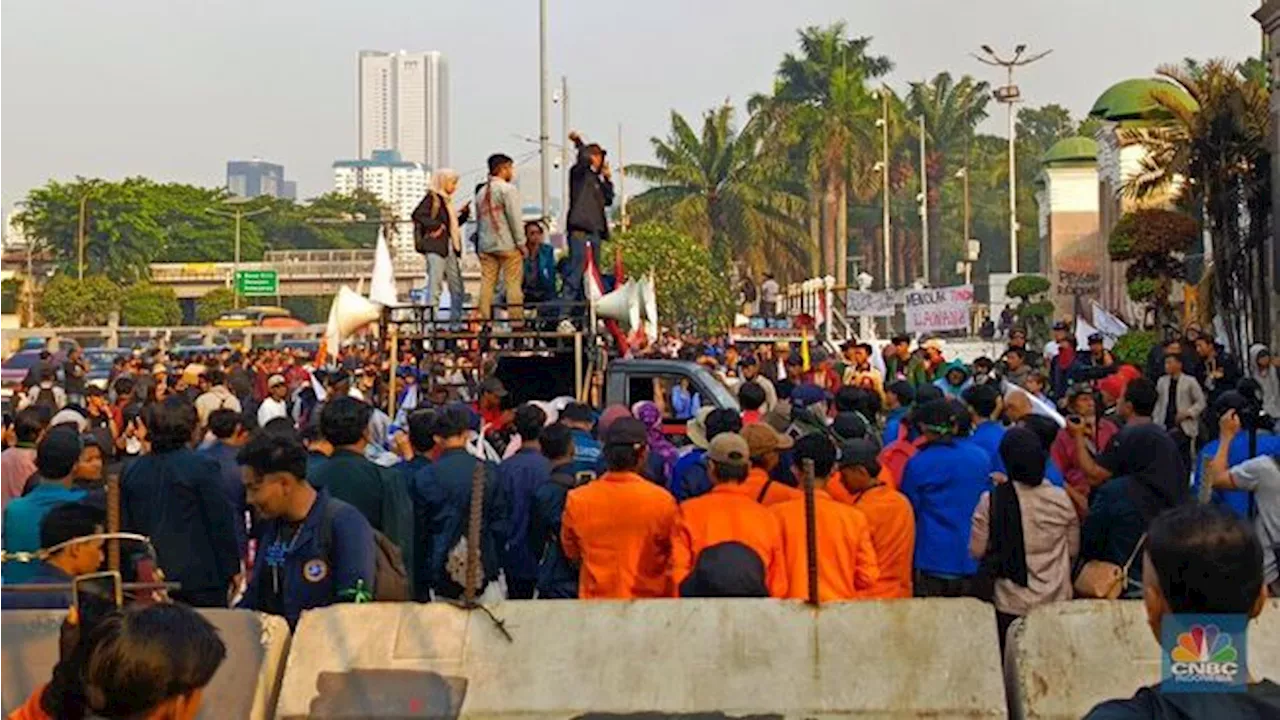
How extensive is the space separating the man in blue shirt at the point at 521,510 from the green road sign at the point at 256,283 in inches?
3699

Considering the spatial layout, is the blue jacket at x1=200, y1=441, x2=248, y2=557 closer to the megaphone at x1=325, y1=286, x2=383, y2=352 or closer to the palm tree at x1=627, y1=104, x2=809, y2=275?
the megaphone at x1=325, y1=286, x2=383, y2=352

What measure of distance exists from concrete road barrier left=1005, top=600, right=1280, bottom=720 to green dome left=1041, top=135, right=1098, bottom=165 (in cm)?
5042

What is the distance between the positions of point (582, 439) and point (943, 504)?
7.71 ft

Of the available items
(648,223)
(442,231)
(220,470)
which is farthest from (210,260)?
(220,470)

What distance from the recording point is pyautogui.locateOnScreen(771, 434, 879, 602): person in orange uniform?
7328 mm

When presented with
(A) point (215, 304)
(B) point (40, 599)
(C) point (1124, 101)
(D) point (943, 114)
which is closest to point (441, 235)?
(B) point (40, 599)

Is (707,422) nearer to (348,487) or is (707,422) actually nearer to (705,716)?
(348,487)

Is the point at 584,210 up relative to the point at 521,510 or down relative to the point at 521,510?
up

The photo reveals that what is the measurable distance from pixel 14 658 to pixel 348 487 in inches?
72.5

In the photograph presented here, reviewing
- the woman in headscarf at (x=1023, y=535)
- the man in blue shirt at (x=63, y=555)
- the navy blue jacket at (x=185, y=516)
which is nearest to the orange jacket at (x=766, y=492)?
the woman in headscarf at (x=1023, y=535)

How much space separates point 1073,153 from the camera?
5756cm

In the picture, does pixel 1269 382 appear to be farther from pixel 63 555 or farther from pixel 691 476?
pixel 63 555

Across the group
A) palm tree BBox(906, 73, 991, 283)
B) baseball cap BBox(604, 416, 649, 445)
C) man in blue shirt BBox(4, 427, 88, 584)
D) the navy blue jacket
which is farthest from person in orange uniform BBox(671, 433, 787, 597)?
palm tree BBox(906, 73, 991, 283)

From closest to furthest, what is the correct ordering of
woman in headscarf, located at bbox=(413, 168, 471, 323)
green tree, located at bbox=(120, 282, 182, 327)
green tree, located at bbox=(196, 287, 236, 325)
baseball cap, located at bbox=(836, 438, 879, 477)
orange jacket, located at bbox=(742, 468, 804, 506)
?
orange jacket, located at bbox=(742, 468, 804, 506) → baseball cap, located at bbox=(836, 438, 879, 477) → woman in headscarf, located at bbox=(413, 168, 471, 323) → green tree, located at bbox=(120, 282, 182, 327) → green tree, located at bbox=(196, 287, 236, 325)
